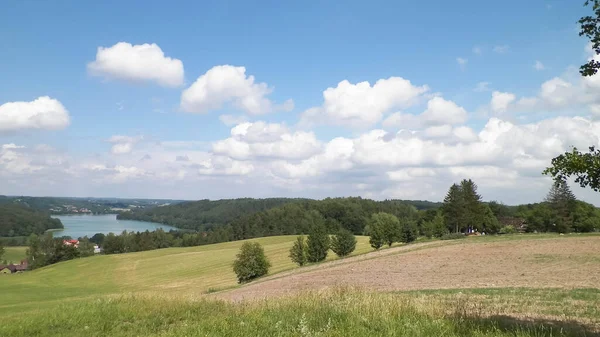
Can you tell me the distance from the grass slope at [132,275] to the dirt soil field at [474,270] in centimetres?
2316

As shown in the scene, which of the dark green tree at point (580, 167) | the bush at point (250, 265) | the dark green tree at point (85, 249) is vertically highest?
the dark green tree at point (580, 167)

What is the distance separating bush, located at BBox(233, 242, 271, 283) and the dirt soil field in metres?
16.5

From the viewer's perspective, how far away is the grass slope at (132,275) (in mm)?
54738

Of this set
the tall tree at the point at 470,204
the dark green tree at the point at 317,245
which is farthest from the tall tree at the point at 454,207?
the dark green tree at the point at 317,245

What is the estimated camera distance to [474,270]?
2967cm

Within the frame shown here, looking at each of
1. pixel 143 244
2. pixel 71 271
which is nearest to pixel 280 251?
pixel 71 271

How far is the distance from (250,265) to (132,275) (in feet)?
109

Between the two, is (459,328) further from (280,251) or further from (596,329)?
(280,251)

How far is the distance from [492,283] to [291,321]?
18681 millimetres

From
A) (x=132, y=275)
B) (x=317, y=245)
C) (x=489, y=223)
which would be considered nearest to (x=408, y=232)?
(x=317, y=245)

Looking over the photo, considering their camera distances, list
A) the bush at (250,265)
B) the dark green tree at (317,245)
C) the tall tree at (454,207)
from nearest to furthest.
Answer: the bush at (250,265)
the dark green tree at (317,245)
the tall tree at (454,207)

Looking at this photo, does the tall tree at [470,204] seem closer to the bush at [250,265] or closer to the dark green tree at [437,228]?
the dark green tree at [437,228]

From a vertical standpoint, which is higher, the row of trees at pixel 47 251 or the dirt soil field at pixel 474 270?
the dirt soil field at pixel 474 270

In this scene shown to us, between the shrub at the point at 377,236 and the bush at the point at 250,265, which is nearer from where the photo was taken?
the bush at the point at 250,265
